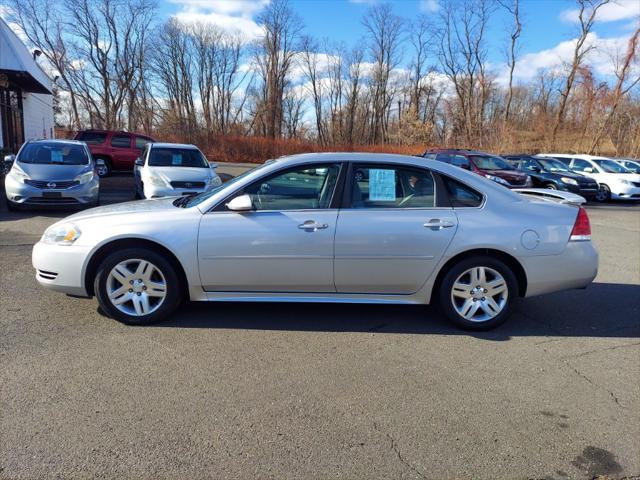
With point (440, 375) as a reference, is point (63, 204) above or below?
above

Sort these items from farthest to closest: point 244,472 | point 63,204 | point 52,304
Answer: point 63,204 < point 52,304 < point 244,472

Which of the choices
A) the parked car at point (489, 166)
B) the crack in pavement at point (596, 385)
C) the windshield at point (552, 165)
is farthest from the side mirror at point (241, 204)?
the windshield at point (552, 165)

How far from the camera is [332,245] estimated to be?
4234mm

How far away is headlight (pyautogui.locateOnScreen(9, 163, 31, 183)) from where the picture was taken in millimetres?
9922

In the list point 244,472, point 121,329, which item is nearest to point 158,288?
point 121,329

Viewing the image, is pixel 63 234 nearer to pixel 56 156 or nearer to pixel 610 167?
pixel 56 156

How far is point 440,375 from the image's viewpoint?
142 inches

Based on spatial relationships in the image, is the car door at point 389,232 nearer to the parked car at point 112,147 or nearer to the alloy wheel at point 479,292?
the alloy wheel at point 479,292

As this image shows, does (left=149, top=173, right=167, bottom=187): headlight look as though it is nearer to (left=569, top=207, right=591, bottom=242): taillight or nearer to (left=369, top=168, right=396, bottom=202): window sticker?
(left=369, top=168, right=396, bottom=202): window sticker

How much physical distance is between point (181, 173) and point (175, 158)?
3.41ft

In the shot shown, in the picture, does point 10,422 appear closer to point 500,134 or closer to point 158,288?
point 158,288

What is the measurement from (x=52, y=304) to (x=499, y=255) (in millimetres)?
4412

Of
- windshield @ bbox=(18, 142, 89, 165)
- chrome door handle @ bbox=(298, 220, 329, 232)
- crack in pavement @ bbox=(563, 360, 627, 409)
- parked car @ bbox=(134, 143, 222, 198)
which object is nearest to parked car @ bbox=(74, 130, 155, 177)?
parked car @ bbox=(134, 143, 222, 198)

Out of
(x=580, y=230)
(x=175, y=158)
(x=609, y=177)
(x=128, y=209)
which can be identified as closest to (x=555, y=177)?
(x=609, y=177)
